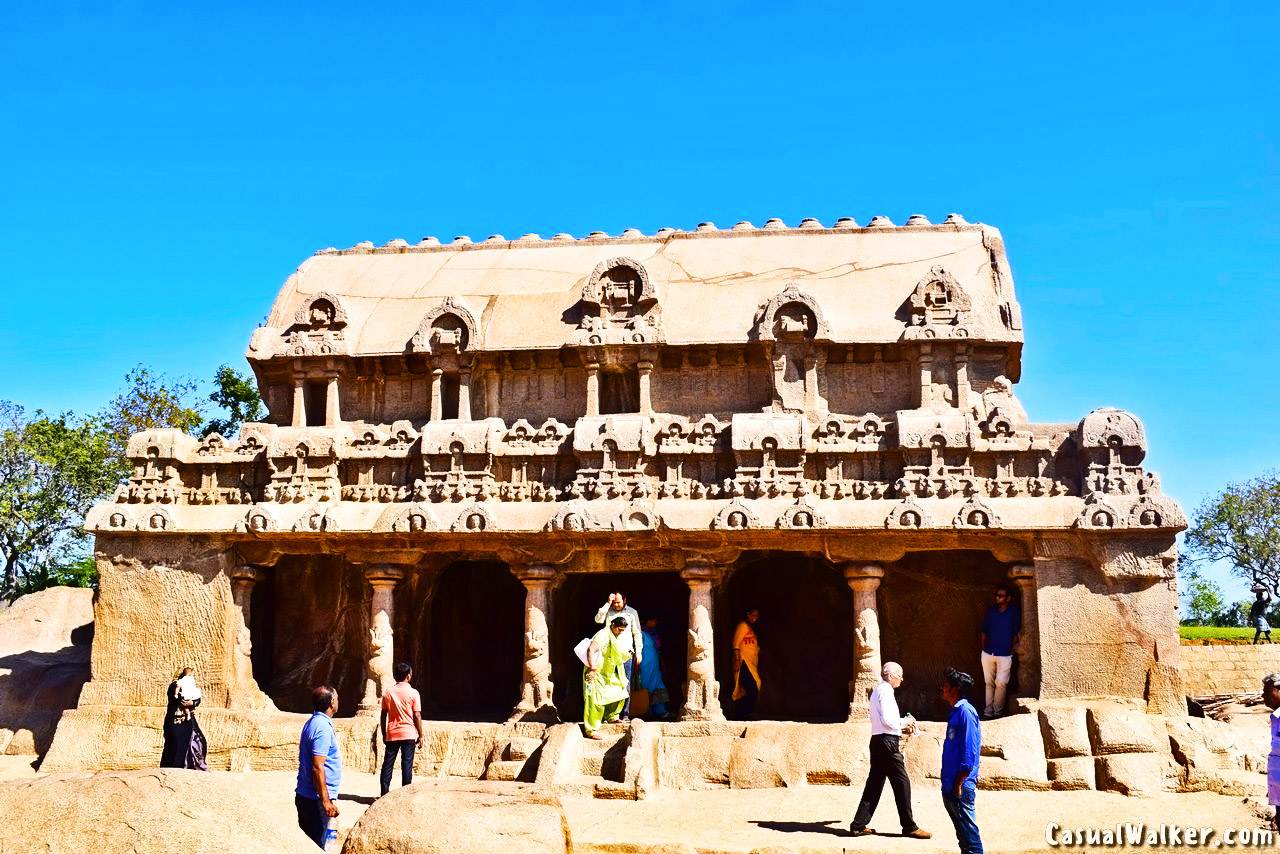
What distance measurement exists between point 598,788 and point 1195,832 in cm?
525

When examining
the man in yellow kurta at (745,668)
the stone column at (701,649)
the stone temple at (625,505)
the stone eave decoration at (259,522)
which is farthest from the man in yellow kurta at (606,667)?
the stone eave decoration at (259,522)

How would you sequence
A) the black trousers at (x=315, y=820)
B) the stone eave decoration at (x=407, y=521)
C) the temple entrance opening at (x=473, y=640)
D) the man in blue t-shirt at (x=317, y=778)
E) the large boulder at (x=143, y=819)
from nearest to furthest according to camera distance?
the large boulder at (x=143, y=819), the man in blue t-shirt at (x=317, y=778), the black trousers at (x=315, y=820), the stone eave decoration at (x=407, y=521), the temple entrance opening at (x=473, y=640)

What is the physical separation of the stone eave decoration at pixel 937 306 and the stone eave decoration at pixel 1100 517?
2880 millimetres

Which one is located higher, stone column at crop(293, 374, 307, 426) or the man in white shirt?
stone column at crop(293, 374, 307, 426)

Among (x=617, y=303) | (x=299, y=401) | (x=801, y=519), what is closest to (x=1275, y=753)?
(x=801, y=519)

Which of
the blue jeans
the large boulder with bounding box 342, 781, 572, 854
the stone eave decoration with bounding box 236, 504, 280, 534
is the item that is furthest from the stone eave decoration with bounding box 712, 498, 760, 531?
the large boulder with bounding box 342, 781, 572, 854

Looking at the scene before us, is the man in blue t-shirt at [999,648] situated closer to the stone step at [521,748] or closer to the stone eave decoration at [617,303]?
the stone step at [521,748]

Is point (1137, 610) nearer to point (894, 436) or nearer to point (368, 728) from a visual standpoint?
point (894, 436)

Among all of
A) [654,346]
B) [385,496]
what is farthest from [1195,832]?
[385,496]

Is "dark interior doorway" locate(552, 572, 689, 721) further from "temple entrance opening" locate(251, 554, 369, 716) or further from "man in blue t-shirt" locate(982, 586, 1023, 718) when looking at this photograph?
"man in blue t-shirt" locate(982, 586, 1023, 718)

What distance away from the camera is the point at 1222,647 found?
75.5 feet

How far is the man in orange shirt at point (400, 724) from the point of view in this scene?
37.5 ft

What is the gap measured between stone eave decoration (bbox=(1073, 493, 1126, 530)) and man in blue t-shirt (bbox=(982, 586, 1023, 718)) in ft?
3.98

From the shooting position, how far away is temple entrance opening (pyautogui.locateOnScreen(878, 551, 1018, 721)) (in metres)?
15.6
